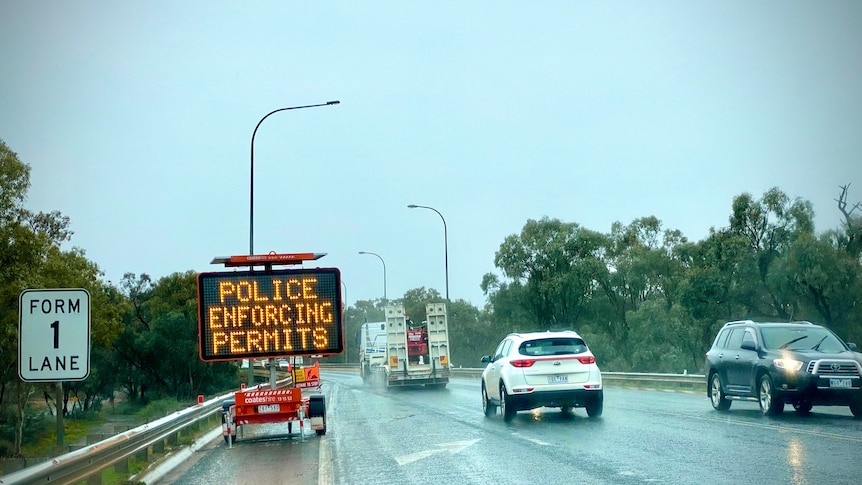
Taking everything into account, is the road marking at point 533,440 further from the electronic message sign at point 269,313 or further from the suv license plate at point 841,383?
the suv license plate at point 841,383

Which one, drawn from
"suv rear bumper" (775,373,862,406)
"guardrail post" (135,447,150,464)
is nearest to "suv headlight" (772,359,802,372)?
"suv rear bumper" (775,373,862,406)

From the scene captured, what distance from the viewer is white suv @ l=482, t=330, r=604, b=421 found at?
Result: 19.4m

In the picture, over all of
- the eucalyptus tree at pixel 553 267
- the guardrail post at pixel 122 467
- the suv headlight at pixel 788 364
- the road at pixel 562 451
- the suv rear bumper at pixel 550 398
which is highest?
the eucalyptus tree at pixel 553 267

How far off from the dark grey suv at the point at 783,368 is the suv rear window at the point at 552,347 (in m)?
3.20

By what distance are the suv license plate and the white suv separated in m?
4.31

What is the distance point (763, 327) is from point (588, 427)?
4.42m

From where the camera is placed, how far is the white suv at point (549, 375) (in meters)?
19.4

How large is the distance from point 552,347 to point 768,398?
13.7ft

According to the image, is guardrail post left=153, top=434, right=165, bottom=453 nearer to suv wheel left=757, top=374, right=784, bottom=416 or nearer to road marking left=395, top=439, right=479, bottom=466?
road marking left=395, top=439, right=479, bottom=466

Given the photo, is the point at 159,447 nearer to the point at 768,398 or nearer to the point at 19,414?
the point at 768,398

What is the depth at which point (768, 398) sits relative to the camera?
61.8 ft

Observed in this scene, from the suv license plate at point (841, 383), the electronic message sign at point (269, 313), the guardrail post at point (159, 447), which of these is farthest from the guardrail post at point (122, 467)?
the suv license plate at point (841, 383)

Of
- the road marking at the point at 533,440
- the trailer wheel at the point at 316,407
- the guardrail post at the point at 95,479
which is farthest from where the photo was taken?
the trailer wheel at the point at 316,407

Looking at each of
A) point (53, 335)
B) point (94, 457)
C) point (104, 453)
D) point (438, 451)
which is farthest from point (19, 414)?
point (53, 335)
